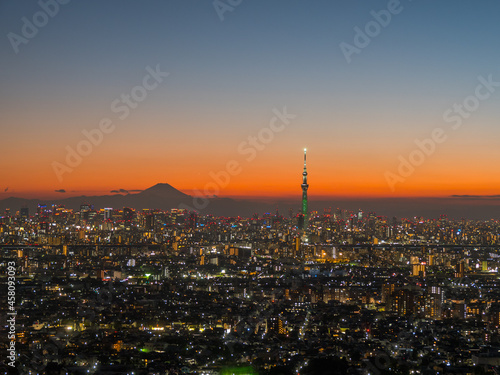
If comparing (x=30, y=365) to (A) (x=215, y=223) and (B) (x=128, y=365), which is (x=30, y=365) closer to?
(B) (x=128, y=365)

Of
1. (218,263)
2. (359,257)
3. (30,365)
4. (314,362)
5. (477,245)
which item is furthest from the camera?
(477,245)

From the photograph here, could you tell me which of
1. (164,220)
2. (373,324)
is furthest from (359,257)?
(373,324)

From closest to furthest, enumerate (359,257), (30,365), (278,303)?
(30,365) → (278,303) → (359,257)

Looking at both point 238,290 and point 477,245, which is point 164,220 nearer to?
point 477,245

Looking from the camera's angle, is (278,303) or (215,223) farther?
(215,223)

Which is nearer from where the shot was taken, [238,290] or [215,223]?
[238,290]

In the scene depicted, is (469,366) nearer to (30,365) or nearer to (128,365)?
(128,365)

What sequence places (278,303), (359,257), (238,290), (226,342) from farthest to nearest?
(359,257) < (238,290) < (278,303) < (226,342)

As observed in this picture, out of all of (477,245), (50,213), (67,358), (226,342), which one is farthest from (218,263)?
(67,358)

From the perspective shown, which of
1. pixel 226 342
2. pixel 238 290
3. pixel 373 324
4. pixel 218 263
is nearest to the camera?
pixel 226 342
